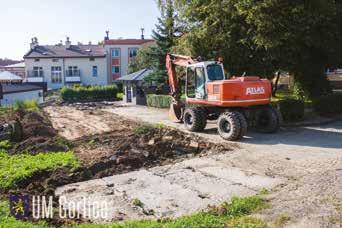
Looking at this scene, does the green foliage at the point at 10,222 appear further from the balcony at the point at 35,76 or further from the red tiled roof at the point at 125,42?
the red tiled roof at the point at 125,42

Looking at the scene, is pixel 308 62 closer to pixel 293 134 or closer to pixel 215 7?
pixel 215 7

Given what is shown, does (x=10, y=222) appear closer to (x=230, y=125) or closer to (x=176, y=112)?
(x=230, y=125)

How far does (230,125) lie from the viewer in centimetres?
1586

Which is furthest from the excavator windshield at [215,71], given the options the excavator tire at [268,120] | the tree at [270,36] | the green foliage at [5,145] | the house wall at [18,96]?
the house wall at [18,96]

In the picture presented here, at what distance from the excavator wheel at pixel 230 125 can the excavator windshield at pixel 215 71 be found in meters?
1.86

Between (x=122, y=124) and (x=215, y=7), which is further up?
(x=215, y=7)

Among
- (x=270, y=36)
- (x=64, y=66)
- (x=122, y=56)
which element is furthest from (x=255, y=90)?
(x=64, y=66)

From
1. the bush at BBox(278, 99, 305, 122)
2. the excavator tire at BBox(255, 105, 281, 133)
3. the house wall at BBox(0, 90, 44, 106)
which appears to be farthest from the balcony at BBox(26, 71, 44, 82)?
the excavator tire at BBox(255, 105, 281, 133)

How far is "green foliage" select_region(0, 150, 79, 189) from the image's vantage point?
10.7m

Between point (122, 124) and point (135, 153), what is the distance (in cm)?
845

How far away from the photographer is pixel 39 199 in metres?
9.09

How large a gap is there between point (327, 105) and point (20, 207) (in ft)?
56.8

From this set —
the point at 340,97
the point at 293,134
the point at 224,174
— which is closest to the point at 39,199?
the point at 224,174

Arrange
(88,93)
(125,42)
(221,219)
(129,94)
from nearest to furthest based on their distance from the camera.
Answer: (221,219) < (129,94) < (88,93) < (125,42)
